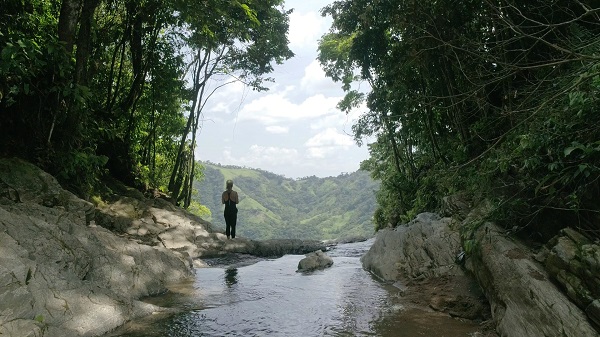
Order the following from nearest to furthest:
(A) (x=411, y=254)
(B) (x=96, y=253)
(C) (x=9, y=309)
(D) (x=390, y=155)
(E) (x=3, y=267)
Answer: (C) (x=9, y=309) → (E) (x=3, y=267) → (B) (x=96, y=253) → (A) (x=411, y=254) → (D) (x=390, y=155)

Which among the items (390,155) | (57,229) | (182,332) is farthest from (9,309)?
(390,155)

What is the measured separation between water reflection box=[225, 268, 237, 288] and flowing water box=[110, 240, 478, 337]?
2 cm

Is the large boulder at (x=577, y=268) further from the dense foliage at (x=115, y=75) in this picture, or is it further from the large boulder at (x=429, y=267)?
the dense foliage at (x=115, y=75)

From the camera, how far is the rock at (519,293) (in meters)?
4.08

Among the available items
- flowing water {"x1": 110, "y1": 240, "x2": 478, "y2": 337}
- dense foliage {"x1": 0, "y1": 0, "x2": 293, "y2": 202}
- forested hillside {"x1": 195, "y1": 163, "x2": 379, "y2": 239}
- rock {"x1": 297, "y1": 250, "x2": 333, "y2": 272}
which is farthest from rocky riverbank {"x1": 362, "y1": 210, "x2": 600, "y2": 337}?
forested hillside {"x1": 195, "y1": 163, "x2": 379, "y2": 239}

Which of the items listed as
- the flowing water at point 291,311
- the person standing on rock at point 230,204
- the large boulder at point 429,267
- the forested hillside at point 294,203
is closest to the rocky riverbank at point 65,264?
the flowing water at point 291,311

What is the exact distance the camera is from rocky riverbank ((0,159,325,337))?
14.3 feet

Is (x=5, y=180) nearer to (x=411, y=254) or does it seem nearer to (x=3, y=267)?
(x=3, y=267)

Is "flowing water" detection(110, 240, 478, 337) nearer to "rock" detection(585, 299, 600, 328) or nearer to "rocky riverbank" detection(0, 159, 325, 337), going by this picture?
"rocky riverbank" detection(0, 159, 325, 337)

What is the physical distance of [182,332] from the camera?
16.8ft

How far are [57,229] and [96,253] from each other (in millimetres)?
883

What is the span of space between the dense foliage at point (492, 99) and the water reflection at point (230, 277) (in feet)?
17.6

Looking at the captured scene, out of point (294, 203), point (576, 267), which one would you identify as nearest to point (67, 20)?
point (576, 267)

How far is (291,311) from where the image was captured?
254 inches
